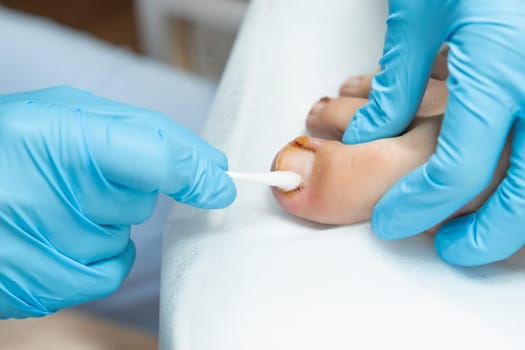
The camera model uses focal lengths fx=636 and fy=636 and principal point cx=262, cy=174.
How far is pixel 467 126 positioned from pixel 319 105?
0.25 meters

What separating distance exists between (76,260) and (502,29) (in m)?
0.54

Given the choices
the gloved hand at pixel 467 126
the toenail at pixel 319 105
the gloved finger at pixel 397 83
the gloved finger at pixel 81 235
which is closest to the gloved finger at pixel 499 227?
the gloved hand at pixel 467 126

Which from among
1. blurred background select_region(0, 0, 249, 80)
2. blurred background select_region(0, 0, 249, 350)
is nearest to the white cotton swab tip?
blurred background select_region(0, 0, 249, 350)

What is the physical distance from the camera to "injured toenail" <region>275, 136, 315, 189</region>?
746 millimetres

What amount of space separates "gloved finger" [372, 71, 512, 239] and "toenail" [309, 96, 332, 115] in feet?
0.64

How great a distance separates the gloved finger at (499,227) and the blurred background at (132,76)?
0.62 meters

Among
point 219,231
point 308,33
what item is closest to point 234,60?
point 308,33

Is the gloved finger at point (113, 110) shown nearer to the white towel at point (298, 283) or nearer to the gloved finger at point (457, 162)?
the white towel at point (298, 283)

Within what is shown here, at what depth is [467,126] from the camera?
0.62 m

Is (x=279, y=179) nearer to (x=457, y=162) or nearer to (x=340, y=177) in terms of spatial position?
(x=340, y=177)

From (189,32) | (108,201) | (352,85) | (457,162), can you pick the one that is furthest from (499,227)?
(189,32)

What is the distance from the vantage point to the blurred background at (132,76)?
106 centimetres

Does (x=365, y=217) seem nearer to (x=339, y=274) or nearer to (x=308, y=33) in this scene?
(x=339, y=274)

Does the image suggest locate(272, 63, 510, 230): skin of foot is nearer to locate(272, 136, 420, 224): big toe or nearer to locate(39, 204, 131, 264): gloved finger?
locate(272, 136, 420, 224): big toe
